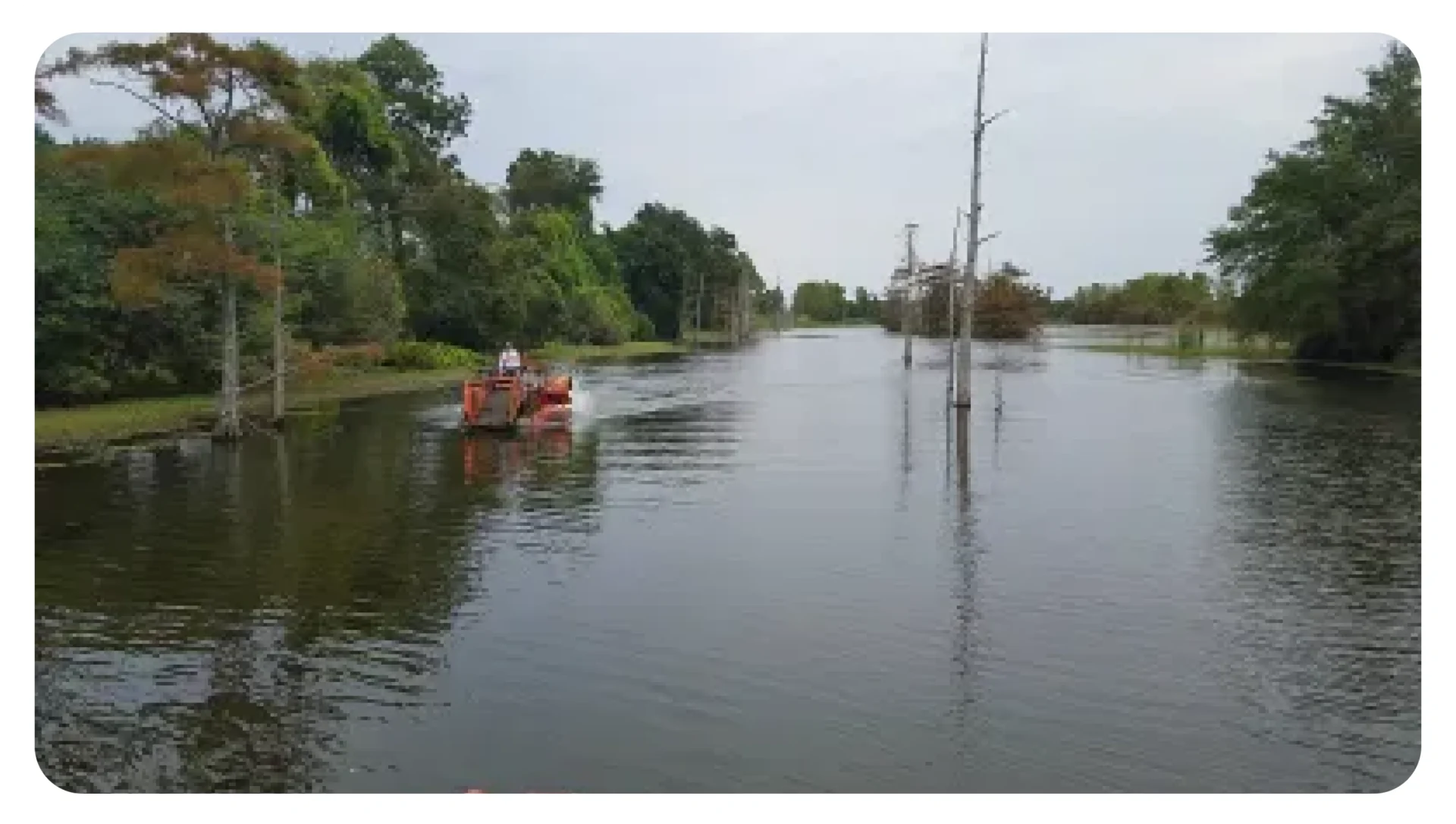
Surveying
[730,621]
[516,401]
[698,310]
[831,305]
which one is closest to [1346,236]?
[516,401]

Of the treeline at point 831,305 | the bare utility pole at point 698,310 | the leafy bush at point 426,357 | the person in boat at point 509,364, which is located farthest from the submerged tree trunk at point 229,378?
the treeline at point 831,305

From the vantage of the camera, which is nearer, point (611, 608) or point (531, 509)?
point (611, 608)

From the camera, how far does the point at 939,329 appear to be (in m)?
95.0

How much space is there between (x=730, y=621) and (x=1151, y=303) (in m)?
105

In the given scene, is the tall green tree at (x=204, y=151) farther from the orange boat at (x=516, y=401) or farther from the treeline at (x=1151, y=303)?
the treeline at (x=1151, y=303)

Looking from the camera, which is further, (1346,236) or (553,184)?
(553,184)

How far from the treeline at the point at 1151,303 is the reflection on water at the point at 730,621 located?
167 feet

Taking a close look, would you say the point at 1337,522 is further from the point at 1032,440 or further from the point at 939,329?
the point at 939,329

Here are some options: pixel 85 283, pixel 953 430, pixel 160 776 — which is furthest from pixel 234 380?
pixel 160 776

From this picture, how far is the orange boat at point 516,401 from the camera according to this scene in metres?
22.8

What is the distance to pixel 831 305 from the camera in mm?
185125

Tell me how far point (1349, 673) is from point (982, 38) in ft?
69.4

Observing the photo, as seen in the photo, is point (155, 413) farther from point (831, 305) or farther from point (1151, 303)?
point (831, 305)

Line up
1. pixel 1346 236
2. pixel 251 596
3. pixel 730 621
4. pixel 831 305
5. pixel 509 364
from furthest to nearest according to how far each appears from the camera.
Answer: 1. pixel 831 305
2. pixel 1346 236
3. pixel 509 364
4. pixel 251 596
5. pixel 730 621
